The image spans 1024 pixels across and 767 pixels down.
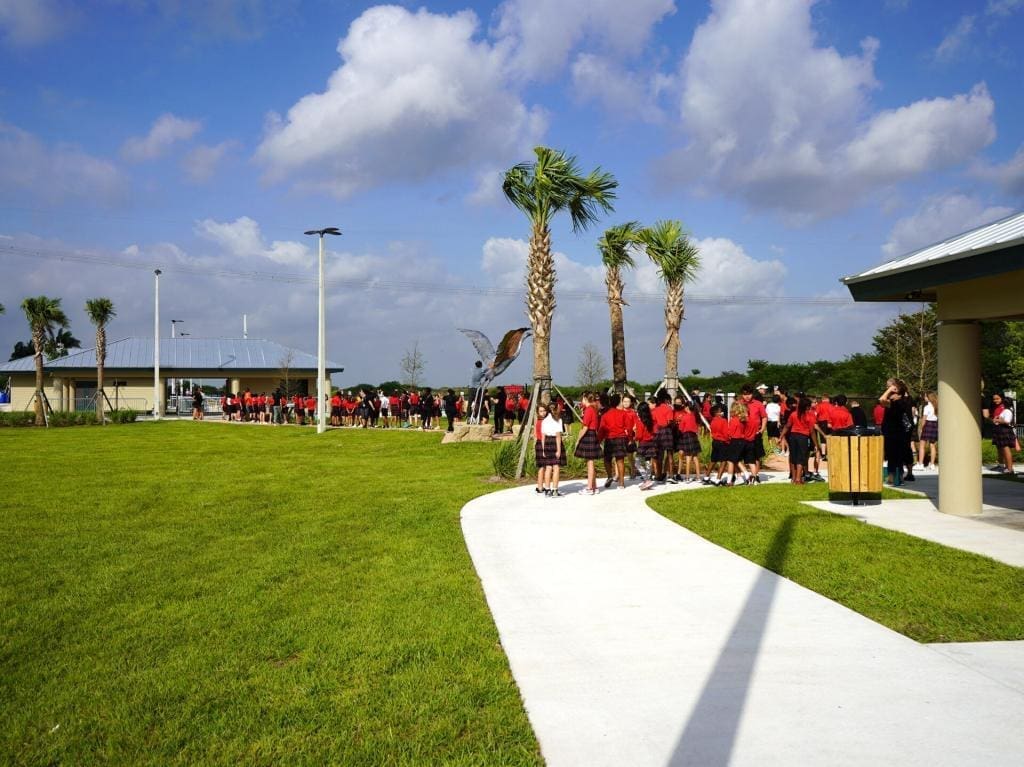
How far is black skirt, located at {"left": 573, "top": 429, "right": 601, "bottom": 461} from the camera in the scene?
13578 mm

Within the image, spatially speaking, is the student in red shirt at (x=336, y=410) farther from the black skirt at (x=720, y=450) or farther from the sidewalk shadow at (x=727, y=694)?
the sidewalk shadow at (x=727, y=694)

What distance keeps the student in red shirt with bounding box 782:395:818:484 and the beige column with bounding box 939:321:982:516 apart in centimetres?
302

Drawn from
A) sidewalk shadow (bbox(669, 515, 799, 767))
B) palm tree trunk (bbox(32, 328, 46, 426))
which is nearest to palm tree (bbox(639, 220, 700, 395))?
sidewalk shadow (bbox(669, 515, 799, 767))

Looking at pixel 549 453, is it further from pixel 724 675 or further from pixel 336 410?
pixel 336 410

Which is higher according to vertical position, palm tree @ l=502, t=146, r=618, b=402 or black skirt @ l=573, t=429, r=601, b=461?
palm tree @ l=502, t=146, r=618, b=402

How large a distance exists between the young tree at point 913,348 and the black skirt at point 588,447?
27845 mm

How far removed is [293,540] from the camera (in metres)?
9.81

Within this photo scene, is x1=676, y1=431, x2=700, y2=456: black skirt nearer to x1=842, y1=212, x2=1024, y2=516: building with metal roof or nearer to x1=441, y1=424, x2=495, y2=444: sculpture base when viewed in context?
x1=842, y1=212, x2=1024, y2=516: building with metal roof

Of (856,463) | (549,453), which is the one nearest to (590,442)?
(549,453)

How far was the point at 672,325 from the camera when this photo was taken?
26.1 m

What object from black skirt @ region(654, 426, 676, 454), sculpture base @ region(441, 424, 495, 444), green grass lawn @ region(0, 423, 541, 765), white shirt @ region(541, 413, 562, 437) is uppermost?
white shirt @ region(541, 413, 562, 437)

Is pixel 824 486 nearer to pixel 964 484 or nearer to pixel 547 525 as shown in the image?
pixel 964 484

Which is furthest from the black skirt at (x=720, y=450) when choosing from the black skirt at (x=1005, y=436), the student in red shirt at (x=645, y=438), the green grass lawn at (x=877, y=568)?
the black skirt at (x=1005, y=436)

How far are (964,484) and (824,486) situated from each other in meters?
3.37
